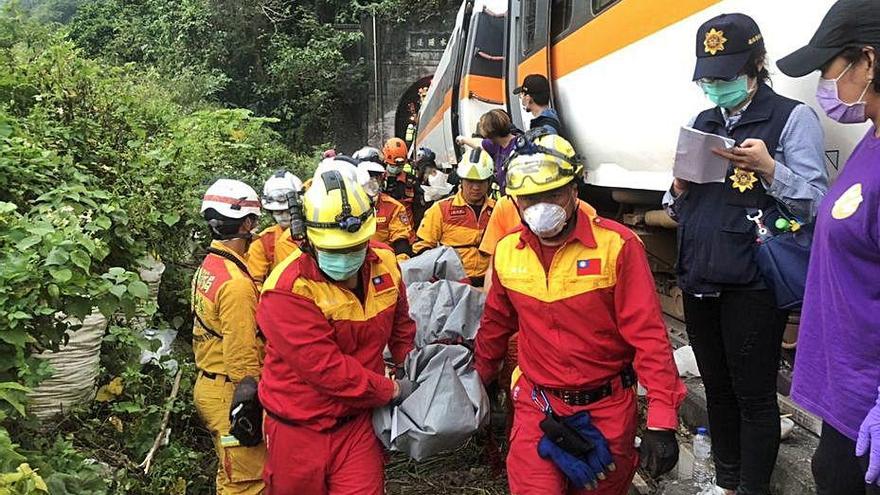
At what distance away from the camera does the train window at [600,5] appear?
421 centimetres

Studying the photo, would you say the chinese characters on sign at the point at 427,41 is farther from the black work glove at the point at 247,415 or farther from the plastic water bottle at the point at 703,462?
the black work glove at the point at 247,415

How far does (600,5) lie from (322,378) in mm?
2895

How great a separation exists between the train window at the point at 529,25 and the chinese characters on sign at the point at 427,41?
14353 millimetres

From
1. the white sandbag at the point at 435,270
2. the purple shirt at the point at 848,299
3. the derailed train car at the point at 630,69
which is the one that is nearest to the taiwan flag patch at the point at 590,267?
the purple shirt at the point at 848,299

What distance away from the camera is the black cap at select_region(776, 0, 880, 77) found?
1.82m

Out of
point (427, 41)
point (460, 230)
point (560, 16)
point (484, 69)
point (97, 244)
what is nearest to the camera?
point (97, 244)

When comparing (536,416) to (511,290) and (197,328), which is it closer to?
(511,290)

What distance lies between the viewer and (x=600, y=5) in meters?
4.39

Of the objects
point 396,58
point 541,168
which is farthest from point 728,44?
point 396,58

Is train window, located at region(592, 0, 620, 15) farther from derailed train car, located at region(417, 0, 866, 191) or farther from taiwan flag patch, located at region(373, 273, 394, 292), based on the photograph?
taiwan flag patch, located at region(373, 273, 394, 292)

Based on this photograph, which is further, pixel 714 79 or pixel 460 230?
pixel 460 230

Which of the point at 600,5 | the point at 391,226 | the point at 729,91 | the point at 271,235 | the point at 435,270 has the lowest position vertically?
the point at 391,226

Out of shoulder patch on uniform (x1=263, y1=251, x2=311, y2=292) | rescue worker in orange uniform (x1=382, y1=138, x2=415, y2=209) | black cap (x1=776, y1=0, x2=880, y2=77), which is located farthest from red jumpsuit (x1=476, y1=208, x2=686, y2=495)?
rescue worker in orange uniform (x1=382, y1=138, x2=415, y2=209)

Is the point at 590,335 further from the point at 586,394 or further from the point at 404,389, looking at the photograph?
the point at 404,389
